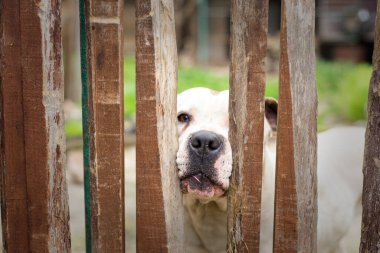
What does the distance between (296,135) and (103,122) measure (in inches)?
28.1

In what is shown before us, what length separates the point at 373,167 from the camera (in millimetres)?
2018

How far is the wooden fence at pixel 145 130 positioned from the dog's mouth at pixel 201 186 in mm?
288

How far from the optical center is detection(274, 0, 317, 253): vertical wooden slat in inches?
75.4

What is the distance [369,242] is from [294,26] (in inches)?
34.4

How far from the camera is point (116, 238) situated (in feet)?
6.82

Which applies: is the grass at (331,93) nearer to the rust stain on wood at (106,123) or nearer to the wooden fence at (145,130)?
the wooden fence at (145,130)

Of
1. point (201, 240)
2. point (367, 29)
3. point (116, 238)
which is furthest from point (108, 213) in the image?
point (367, 29)

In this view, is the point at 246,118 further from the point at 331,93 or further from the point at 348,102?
the point at 331,93

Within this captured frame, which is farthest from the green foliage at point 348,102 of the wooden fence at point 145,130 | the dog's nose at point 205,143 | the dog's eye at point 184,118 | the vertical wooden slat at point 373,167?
the wooden fence at point 145,130

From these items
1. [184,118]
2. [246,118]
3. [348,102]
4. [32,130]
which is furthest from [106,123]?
[348,102]

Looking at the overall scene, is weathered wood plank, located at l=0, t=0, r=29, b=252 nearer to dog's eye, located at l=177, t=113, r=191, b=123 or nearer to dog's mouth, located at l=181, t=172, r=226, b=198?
dog's mouth, located at l=181, t=172, r=226, b=198

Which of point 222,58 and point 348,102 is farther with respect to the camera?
point 222,58

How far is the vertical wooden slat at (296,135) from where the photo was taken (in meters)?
1.92

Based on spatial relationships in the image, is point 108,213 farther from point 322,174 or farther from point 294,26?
point 322,174
